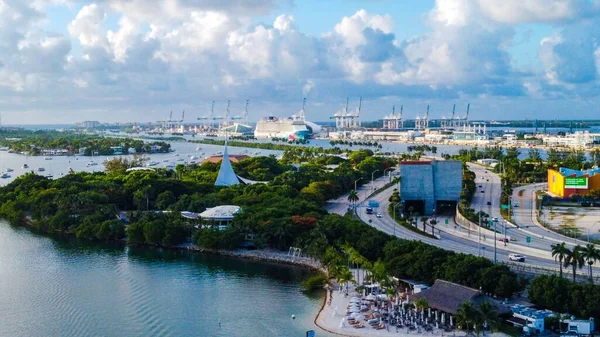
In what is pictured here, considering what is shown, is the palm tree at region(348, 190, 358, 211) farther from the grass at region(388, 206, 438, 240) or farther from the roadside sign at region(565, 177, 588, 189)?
the roadside sign at region(565, 177, 588, 189)

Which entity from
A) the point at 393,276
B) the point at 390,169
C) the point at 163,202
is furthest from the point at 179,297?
the point at 390,169

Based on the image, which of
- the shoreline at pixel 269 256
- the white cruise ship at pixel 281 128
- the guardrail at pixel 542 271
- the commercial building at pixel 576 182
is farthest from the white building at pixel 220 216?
the white cruise ship at pixel 281 128

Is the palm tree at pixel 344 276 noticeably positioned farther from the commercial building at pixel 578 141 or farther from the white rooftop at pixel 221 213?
the commercial building at pixel 578 141

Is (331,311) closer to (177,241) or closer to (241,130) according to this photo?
(177,241)

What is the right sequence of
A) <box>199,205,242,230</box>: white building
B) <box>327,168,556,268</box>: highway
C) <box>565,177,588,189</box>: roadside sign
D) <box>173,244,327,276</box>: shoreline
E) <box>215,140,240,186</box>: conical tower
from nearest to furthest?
<box>327,168,556,268</box>: highway, <box>173,244,327,276</box>: shoreline, <box>199,205,242,230</box>: white building, <box>565,177,588,189</box>: roadside sign, <box>215,140,240,186</box>: conical tower

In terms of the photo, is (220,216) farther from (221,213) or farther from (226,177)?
(226,177)

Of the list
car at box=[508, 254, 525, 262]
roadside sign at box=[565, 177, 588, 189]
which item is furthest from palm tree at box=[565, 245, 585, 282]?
roadside sign at box=[565, 177, 588, 189]

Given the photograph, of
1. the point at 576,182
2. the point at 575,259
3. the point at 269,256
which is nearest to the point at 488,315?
the point at 575,259
